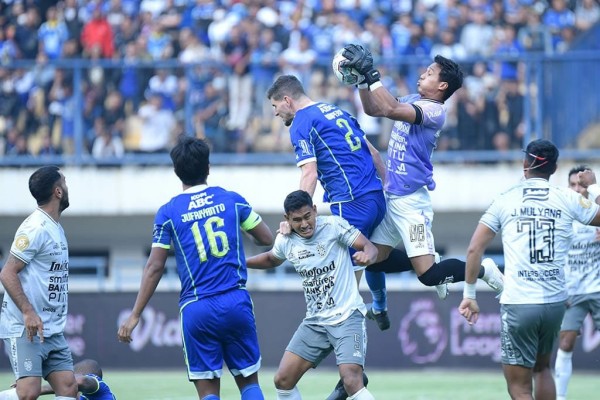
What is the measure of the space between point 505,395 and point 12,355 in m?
6.53

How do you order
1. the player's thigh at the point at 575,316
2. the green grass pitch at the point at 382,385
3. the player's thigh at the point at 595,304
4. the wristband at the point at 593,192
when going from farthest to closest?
1. the green grass pitch at the point at 382,385
2. the player's thigh at the point at 575,316
3. the player's thigh at the point at 595,304
4. the wristband at the point at 593,192

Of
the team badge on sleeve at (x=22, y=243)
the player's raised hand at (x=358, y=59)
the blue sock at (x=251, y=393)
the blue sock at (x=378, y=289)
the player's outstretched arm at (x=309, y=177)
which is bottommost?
the blue sock at (x=251, y=393)

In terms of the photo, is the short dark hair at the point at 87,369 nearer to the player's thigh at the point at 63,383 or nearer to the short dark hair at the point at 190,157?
the player's thigh at the point at 63,383

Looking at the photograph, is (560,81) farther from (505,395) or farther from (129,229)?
(129,229)

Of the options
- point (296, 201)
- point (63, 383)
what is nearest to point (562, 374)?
point (296, 201)

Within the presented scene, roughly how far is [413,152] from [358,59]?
45.2 inches

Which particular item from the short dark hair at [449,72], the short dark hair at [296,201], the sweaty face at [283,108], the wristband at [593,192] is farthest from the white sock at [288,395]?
the wristband at [593,192]

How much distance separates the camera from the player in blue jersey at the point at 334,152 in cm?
996

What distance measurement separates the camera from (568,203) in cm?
941

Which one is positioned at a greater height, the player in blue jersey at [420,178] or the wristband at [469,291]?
the player in blue jersey at [420,178]

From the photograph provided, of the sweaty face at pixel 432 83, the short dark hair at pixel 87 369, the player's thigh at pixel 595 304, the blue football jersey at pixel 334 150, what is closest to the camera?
the blue football jersey at pixel 334 150

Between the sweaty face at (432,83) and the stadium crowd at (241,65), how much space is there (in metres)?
8.25

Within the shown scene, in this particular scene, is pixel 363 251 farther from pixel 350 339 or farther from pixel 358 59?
pixel 358 59

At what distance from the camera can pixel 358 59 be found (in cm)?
945
